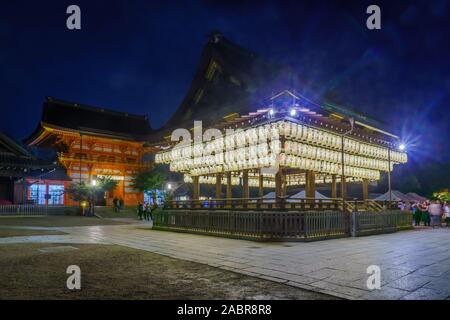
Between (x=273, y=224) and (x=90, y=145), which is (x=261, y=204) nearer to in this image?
(x=273, y=224)

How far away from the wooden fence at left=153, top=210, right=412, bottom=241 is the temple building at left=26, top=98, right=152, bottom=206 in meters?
22.5

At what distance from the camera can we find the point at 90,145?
39.0m

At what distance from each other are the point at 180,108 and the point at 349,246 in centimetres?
1554

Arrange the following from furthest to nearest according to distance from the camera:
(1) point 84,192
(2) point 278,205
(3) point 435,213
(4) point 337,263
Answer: (1) point 84,192
(3) point 435,213
(2) point 278,205
(4) point 337,263

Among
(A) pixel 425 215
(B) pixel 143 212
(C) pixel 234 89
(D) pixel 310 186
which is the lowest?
(B) pixel 143 212

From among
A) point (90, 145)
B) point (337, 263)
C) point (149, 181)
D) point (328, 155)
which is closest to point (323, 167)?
point (328, 155)

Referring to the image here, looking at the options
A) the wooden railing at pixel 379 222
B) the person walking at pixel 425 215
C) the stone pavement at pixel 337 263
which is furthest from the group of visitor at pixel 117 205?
the person walking at pixel 425 215

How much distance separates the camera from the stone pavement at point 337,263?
5852 millimetres

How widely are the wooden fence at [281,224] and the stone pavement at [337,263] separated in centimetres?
85

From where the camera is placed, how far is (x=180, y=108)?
2348 cm

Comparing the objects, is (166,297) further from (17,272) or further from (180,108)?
(180,108)

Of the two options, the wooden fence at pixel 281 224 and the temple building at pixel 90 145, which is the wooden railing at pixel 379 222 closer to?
the wooden fence at pixel 281 224

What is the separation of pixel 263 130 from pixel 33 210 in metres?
23.7
